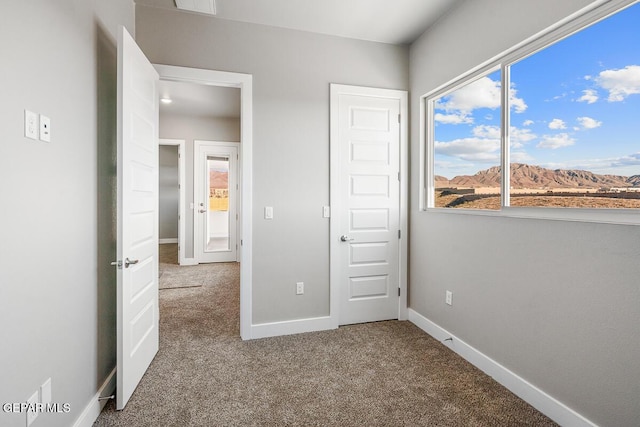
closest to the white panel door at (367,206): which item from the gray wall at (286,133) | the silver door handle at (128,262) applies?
the gray wall at (286,133)

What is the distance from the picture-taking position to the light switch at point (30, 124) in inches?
48.2

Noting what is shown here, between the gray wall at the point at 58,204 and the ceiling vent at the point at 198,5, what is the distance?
21.5 inches

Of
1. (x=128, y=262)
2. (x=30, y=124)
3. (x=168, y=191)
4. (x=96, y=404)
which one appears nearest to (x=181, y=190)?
(x=168, y=191)

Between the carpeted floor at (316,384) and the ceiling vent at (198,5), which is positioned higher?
the ceiling vent at (198,5)

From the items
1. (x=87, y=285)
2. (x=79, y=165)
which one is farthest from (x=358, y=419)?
(x=79, y=165)

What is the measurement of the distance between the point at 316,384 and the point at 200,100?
4.56 meters

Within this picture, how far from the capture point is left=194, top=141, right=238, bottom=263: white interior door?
20.4 ft

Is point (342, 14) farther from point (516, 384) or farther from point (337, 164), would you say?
point (516, 384)

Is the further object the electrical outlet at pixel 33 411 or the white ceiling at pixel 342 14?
the white ceiling at pixel 342 14

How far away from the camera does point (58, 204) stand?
4.79 feet

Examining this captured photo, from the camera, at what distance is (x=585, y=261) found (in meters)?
1.69

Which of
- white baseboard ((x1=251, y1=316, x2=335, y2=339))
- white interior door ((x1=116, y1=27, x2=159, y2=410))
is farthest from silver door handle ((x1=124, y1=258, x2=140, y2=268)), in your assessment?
white baseboard ((x1=251, y1=316, x2=335, y2=339))

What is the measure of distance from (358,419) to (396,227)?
6.13 ft

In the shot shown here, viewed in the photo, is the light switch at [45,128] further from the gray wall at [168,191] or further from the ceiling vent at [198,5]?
the gray wall at [168,191]
